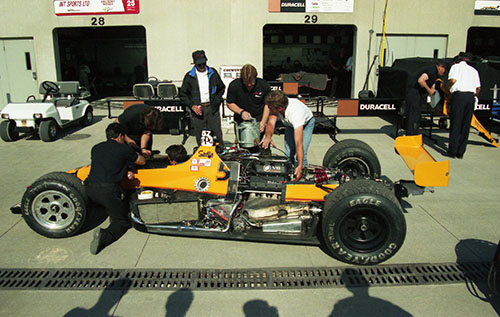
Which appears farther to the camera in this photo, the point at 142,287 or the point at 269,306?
the point at 142,287

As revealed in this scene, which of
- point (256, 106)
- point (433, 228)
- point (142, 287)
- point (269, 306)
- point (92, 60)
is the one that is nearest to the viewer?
point (269, 306)

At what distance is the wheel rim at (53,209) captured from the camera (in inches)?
183

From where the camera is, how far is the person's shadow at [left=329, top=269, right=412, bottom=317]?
3447 millimetres

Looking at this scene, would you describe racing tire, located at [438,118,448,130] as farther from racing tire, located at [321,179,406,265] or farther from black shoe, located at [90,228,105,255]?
black shoe, located at [90,228,105,255]

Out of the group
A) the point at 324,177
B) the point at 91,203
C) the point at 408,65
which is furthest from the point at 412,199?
the point at 408,65

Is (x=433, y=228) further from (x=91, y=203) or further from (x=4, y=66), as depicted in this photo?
(x=4, y=66)

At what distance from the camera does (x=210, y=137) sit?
16.5 feet

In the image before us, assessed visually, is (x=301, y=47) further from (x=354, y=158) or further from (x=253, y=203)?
(x=253, y=203)

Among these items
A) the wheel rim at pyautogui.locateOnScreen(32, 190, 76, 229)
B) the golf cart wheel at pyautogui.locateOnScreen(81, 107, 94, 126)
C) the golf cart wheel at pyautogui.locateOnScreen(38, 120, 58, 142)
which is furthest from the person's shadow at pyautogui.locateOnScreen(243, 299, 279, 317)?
the golf cart wheel at pyautogui.locateOnScreen(81, 107, 94, 126)

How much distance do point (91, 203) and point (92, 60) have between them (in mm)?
19149

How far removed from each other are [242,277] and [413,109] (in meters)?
6.16

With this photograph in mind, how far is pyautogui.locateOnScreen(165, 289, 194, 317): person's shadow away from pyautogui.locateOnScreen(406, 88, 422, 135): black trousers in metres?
6.59

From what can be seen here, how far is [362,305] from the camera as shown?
11.7ft

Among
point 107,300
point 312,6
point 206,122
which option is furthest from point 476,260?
point 312,6
